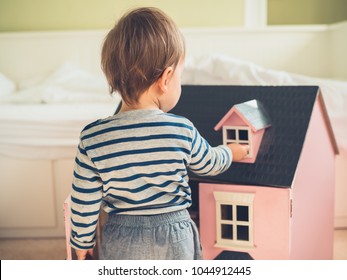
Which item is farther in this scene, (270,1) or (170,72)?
(270,1)

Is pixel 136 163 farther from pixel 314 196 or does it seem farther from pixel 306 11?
pixel 306 11

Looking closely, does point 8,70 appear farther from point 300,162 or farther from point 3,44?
point 300,162

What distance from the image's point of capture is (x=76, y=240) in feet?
2.96

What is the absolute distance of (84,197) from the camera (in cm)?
86

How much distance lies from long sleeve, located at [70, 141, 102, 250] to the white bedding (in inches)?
27.1

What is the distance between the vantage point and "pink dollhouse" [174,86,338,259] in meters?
0.95

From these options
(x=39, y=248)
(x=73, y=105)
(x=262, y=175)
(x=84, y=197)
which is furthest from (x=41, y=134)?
(x=262, y=175)

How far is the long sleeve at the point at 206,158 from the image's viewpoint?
2.81 feet

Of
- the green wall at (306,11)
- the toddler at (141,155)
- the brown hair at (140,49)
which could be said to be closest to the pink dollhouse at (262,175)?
the toddler at (141,155)

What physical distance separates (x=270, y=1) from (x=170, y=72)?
1.87m

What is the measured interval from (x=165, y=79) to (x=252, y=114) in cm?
24

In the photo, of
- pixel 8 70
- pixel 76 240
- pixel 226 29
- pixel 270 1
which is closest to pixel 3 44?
pixel 8 70

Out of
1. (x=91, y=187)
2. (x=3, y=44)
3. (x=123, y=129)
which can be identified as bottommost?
(x=91, y=187)

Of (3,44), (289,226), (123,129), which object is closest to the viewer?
(123,129)
